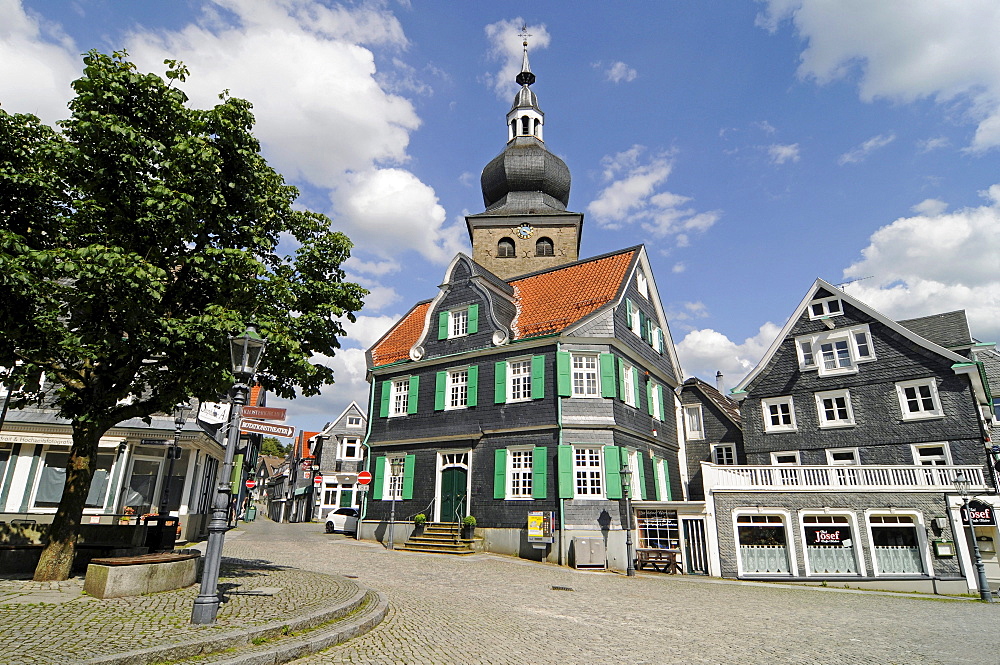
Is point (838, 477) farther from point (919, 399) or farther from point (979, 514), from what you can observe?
point (919, 399)

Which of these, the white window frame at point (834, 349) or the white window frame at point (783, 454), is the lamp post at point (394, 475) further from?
the white window frame at point (834, 349)

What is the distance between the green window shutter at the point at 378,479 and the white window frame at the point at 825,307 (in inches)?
802

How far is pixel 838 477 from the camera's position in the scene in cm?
1927

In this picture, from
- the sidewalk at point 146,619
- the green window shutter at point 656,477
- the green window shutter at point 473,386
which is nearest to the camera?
the sidewalk at point 146,619

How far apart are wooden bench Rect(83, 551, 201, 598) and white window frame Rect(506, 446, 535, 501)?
12.9m

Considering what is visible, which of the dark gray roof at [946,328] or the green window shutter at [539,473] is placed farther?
the dark gray roof at [946,328]

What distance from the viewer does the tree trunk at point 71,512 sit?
374 inches

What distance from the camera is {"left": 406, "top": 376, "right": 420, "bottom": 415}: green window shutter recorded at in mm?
25391

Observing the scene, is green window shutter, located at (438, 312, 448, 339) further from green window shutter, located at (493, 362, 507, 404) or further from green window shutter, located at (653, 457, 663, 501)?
green window shutter, located at (653, 457, 663, 501)

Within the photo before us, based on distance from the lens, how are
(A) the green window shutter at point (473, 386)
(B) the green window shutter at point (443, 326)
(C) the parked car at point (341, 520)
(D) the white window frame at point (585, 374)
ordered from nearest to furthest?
(D) the white window frame at point (585, 374) < (A) the green window shutter at point (473, 386) < (B) the green window shutter at point (443, 326) < (C) the parked car at point (341, 520)

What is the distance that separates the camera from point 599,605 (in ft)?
37.9

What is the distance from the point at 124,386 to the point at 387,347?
732 inches

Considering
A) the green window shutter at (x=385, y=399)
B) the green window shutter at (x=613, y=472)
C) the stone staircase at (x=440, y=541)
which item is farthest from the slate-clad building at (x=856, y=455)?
the green window shutter at (x=385, y=399)

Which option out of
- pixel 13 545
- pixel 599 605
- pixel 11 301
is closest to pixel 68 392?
pixel 11 301
